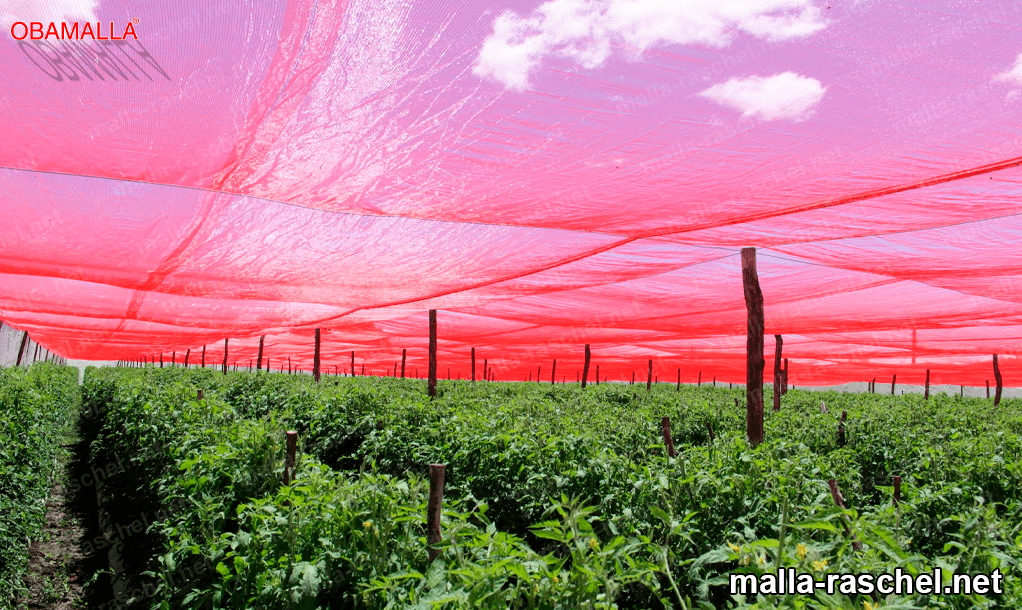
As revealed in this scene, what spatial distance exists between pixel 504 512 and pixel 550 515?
0.55 meters

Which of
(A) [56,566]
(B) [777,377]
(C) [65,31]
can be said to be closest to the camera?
(C) [65,31]

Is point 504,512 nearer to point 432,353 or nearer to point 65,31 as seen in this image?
point 65,31

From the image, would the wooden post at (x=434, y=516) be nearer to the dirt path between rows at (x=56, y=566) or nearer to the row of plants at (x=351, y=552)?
the row of plants at (x=351, y=552)

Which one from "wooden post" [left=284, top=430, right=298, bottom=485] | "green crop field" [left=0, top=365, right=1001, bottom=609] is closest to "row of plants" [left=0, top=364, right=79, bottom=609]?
"green crop field" [left=0, top=365, right=1001, bottom=609]

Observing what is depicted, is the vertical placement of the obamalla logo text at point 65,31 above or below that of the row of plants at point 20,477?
above

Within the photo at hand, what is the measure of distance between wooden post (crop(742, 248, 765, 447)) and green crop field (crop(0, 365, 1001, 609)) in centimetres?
107

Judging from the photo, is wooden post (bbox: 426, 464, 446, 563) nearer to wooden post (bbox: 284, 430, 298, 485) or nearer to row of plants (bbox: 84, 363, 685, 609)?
row of plants (bbox: 84, 363, 685, 609)

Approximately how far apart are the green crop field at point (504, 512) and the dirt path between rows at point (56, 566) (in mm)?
291

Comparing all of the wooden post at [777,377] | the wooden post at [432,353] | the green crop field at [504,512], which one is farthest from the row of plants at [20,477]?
the wooden post at [777,377]

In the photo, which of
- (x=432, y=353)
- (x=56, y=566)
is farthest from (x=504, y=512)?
(x=432, y=353)

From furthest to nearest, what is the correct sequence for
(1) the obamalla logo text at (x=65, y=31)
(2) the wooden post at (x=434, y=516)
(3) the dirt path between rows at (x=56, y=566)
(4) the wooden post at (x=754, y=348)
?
(4) the wooden post at (x=754, y=348) < (3) the dirt path between rows at (x=56, y=566) < (1) the obamalla logo text at (x=65, y=31) < (2) the wooden post at (x=434, y=516)

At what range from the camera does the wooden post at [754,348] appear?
6.84 m

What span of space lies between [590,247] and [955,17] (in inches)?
162

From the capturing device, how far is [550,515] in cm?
466
